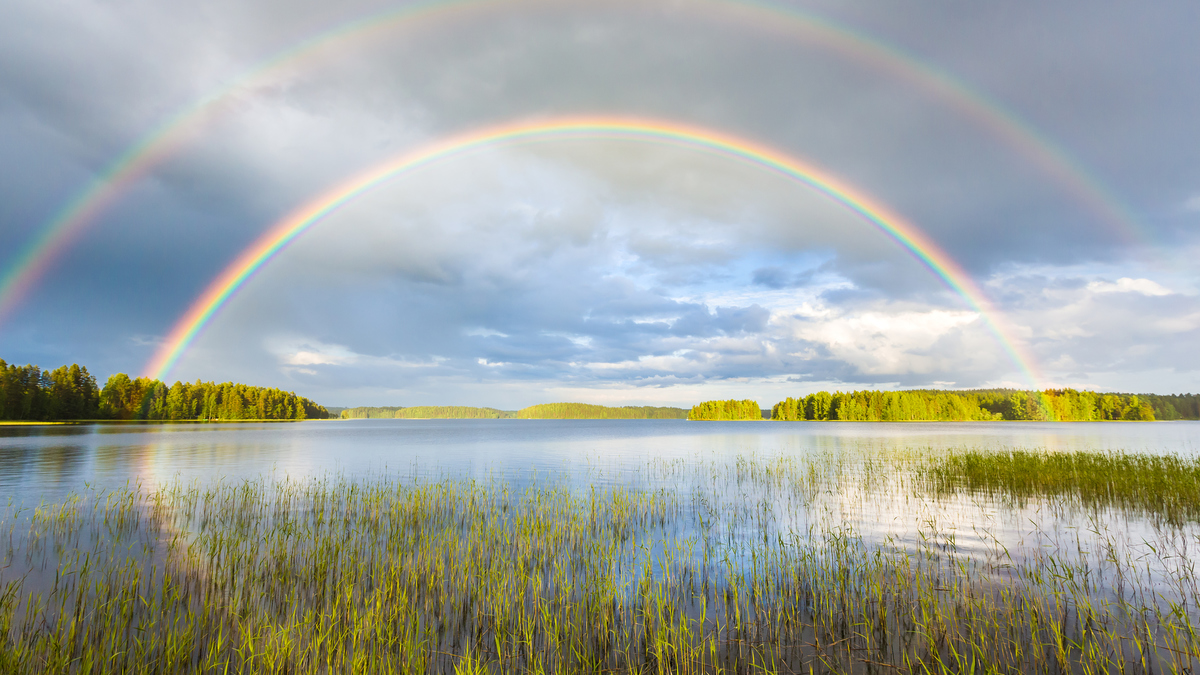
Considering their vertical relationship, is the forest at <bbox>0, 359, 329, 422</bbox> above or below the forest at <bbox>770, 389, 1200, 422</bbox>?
above

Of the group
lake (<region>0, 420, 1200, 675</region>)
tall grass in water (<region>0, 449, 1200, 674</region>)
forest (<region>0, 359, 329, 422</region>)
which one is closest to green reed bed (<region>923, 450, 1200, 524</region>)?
lake (<region>0, 420, 1200, 675</region>)

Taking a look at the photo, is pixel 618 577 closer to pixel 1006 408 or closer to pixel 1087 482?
pixel 1087 482

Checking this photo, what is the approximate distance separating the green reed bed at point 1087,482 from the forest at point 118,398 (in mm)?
129545

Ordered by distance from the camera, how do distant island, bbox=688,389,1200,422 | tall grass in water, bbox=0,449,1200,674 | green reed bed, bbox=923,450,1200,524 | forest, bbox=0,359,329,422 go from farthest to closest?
distant island, bbox=688,389,1200,422
forest, bbox=0,359,329,422
green reed bed, bbox=923,450,1200,524
tall grass in water, bbox=0,449,1200,674

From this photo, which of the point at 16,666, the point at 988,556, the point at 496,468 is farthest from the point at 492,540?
the point at 496,468

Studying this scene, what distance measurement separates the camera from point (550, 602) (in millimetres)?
9086

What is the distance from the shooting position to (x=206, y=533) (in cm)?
1452

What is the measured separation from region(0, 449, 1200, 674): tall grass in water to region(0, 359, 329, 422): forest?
10930 centimetres

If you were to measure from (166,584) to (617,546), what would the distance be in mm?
9575

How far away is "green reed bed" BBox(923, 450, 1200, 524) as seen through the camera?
1753 centimetres

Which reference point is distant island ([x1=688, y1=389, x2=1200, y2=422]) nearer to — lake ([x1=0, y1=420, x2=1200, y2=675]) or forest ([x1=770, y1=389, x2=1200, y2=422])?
forest ([x1=770, y1=389, x2=1200, y2=422])

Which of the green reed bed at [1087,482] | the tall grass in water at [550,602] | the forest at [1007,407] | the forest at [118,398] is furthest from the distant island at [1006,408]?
the forest at [118,398]

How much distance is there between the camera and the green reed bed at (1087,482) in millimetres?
17531

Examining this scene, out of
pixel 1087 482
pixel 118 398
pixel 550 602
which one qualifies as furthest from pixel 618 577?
pixel 118 398
